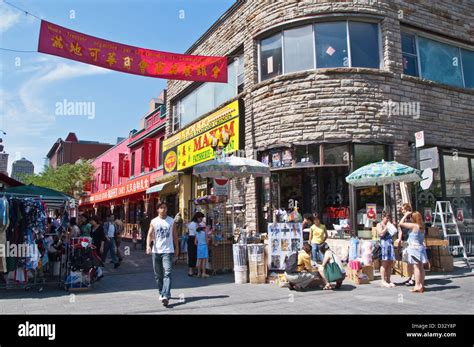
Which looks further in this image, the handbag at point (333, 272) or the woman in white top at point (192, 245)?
the woman in white top at point (192, 245)

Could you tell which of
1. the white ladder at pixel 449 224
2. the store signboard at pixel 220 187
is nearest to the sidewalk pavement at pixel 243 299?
the white ladder at pixel 449 224

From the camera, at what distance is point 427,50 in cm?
1369

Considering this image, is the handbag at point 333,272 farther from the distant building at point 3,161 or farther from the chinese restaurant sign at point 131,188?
the distant building at point 3,161

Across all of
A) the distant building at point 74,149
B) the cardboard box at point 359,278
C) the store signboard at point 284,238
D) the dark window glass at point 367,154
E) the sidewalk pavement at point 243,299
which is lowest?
the sidewalk pavement at point 243,299

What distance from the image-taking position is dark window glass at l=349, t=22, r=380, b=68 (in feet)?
40.0

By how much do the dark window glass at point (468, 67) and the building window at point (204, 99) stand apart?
8.36 metres

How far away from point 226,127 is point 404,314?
10.1m

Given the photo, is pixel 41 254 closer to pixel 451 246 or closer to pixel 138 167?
pixel 451 246

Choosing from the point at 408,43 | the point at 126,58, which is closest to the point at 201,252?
the point at 126,58

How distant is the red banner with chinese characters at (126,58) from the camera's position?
11180mm

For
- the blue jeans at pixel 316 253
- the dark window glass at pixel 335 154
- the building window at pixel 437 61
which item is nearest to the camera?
the blue jeans at pixel 316 253

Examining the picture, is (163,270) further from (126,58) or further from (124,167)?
(124,167)

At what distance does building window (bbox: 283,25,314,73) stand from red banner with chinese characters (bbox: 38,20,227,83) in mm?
2875

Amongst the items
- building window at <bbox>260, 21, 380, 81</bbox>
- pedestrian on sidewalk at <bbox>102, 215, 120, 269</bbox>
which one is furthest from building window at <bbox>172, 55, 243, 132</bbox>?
pedestrian on sidewalk at <bbox>102, 215, 120, 269</bbox>
